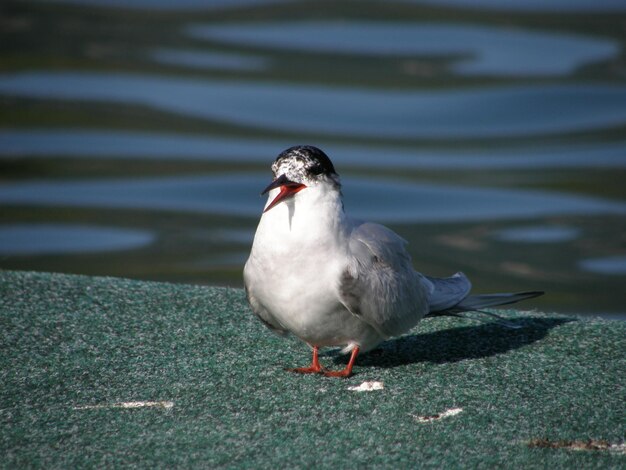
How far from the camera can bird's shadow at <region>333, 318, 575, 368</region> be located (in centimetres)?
366

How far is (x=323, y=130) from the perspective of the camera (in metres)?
8.91

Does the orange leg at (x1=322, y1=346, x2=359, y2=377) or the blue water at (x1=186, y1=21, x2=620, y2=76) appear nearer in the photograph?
the orange leg at (x1=322, y1=346, x2=359, y2=377)

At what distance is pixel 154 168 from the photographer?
853 cm

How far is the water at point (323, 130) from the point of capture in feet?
24.1

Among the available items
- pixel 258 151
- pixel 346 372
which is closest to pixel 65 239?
pixel 258 151

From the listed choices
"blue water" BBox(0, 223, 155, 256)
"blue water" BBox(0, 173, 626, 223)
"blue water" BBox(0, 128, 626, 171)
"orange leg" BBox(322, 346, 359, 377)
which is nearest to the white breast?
"orange leg" BBox(322, 346, 359, 377)

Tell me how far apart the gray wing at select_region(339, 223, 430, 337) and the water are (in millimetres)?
2966

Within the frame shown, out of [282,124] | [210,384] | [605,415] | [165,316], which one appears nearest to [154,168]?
[282,124]

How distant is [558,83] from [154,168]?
3.52 metres

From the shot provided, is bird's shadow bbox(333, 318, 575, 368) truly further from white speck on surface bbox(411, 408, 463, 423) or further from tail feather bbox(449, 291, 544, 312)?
white speck on surface bbox(411, 408, 463, 423)

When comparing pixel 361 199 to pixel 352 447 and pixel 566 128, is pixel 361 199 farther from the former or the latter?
pixel 352 447

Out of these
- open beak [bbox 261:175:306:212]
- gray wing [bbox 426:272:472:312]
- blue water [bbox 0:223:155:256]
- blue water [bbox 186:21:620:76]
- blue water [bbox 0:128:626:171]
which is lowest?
blue water [bbox 0:223:155:256]

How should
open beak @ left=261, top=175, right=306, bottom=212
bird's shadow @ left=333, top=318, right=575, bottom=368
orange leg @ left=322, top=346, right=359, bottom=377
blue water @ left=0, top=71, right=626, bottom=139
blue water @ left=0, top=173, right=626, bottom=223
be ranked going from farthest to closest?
blue water @ left=0, top=71, right=626, bottom=139, blue water @ left=0, top=173, right=626, bottom=223, bird's shadow @ left=333, top=318, right=575, bottom=368, orange leg @ left=322, top=346, right=359, bottom=377, open beak @ left=261, top=175, right=306, bottom=212

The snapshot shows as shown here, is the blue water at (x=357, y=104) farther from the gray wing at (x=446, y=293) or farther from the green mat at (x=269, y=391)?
the gray wing at (x=446, y=293)
